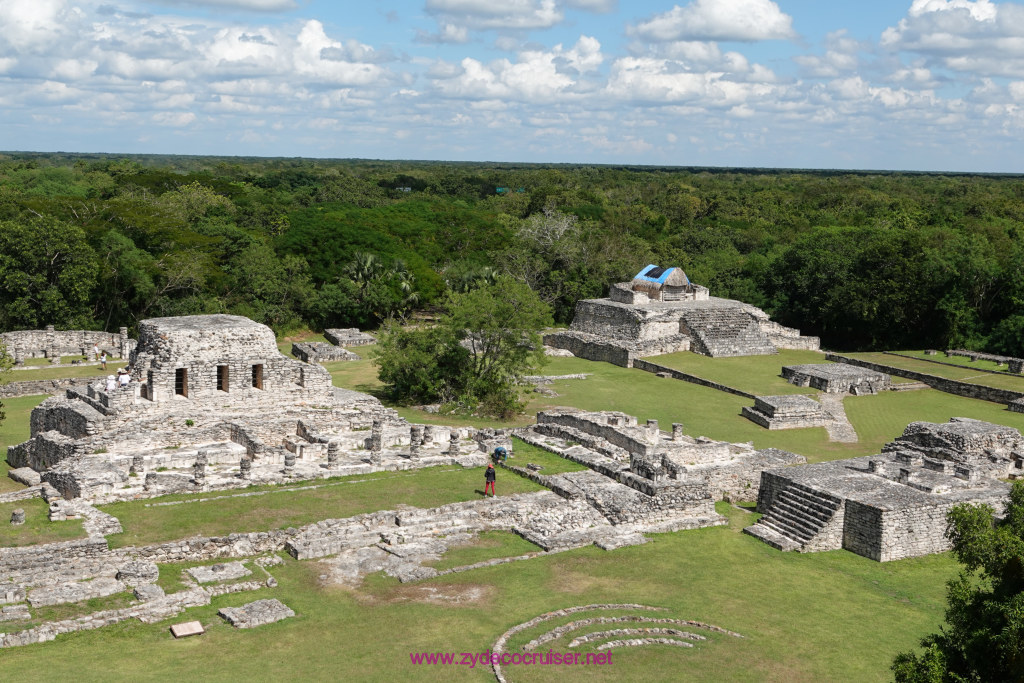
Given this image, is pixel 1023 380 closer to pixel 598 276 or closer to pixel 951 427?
pixel 951 427

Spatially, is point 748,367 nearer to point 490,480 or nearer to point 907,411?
point 907,411

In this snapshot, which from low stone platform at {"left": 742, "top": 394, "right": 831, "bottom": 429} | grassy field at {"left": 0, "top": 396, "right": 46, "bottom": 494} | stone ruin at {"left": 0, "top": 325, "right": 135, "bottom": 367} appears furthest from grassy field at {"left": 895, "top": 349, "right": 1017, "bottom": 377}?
grassy field at {"left": 0, "top": 396, "right": 46, "bottom": 494}

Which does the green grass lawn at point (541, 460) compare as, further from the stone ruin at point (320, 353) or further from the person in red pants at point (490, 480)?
the stone ruin at point (320, 353)

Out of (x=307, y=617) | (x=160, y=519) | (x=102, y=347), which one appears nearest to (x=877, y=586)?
(x=307, y=617)

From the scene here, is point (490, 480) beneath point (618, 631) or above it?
above

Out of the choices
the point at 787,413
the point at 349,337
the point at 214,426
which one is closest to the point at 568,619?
the point at 214,426
